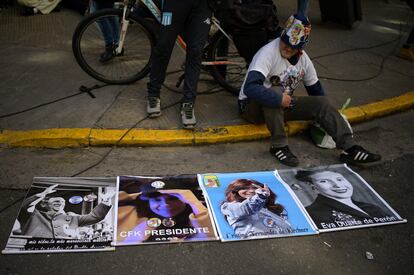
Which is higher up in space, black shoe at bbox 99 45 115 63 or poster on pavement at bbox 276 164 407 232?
black shoe at bbox 99 45 115 63

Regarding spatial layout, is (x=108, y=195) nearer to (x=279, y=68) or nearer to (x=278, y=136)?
(x=278, y=136)

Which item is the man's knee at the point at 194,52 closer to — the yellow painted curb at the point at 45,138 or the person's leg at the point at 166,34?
the person's leg at the point at 166,34

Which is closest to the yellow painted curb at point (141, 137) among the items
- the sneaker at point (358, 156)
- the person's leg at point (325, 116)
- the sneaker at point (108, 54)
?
the person's leg at point (325, 116)

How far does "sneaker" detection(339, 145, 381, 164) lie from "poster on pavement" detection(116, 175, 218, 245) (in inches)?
49.3

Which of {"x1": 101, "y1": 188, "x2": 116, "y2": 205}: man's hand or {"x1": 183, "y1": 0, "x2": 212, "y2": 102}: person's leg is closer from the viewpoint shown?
{"x1": 101, "y1": 188, "x2": 116, "y2": 205}: man's hand

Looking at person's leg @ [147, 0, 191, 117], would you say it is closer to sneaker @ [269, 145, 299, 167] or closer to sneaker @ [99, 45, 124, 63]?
sneaker @ [99, 45, 124, 63]

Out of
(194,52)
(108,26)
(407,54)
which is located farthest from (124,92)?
(407,54)

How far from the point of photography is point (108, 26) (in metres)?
3.65

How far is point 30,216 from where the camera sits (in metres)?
2.28

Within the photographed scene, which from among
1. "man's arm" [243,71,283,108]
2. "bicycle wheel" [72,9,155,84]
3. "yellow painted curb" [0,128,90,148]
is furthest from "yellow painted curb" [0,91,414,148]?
"bicycle wheel" [72,9,155,84]

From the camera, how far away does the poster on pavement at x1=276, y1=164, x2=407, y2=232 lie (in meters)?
2.48

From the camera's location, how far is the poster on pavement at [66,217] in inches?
83.6

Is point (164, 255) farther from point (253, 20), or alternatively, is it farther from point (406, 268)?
point (253, 20)

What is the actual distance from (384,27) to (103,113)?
195 inches
